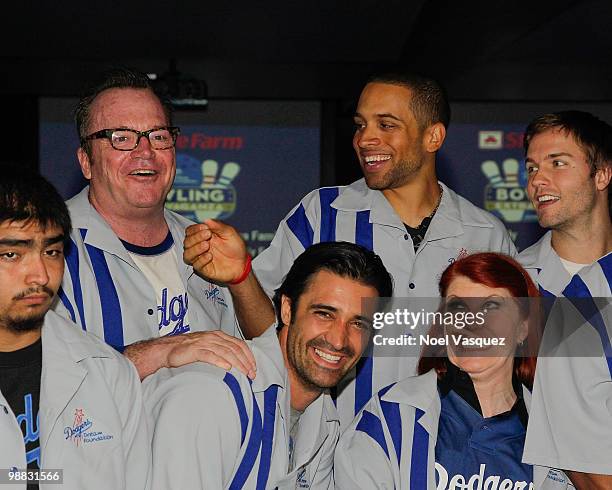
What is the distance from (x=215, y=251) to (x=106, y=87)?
681 millimetres

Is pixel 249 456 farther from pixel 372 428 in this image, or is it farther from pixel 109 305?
pixel 109 305

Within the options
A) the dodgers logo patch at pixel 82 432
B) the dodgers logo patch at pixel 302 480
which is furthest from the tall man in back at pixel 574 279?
the dodgers logo patch at pixel 82 432

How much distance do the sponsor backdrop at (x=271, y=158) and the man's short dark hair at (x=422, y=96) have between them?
221 inches

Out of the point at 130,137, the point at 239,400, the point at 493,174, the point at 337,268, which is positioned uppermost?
the point at 493,174

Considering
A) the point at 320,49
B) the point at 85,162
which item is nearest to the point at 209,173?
the point at 320,49

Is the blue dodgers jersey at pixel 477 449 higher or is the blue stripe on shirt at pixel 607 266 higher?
the blue stripe on shirt at pixel 607 266

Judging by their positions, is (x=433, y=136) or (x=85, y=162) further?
(x=433, y=136)

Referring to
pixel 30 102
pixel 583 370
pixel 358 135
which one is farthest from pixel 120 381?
pixel 30 102

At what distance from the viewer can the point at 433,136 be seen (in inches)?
141

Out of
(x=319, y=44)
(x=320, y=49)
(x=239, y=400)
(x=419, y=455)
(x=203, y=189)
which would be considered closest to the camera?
(x=239, y=400)

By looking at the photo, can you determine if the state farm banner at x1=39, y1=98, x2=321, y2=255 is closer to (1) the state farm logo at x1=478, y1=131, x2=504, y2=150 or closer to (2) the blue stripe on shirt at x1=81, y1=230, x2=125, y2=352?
(1) the state farm logo at x1=478, y1=131, x2=504, y2=150

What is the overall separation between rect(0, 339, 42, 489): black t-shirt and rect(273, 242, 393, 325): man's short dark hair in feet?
2.54

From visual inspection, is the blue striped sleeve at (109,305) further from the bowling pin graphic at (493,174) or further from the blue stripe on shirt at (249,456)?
the bowling pin graphic at (493,174)

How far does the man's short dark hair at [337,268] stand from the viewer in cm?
272
